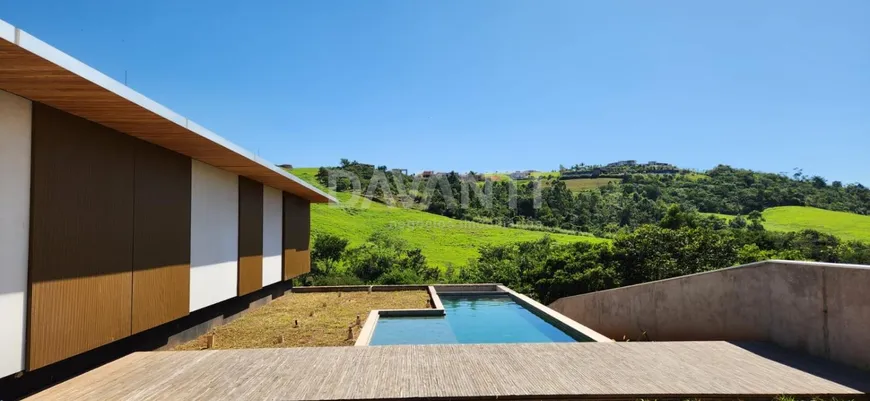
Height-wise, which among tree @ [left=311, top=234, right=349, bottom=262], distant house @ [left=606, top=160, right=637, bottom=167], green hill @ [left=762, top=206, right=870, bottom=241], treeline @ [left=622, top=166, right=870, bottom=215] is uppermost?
distant house @ [left=606, top=160, right=637, bottom=167]

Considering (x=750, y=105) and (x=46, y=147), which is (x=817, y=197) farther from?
(x=46, y=147)

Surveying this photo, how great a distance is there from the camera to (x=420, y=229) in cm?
3931

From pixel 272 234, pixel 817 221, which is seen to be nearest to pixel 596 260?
pixel 272 234

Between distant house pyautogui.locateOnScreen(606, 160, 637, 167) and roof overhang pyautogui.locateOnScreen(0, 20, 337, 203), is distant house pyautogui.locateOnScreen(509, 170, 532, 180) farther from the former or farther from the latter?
roof overhang pyautogui.locateOnScreen(0, 20, 337, 203)

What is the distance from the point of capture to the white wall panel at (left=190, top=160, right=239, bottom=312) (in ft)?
24.2

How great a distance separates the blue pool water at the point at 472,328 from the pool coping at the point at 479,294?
4.9 inches

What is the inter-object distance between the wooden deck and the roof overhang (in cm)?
254

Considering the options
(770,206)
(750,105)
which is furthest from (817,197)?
(750,105)

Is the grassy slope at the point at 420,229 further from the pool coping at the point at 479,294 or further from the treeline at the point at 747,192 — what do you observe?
the treeline at the point at 747,192

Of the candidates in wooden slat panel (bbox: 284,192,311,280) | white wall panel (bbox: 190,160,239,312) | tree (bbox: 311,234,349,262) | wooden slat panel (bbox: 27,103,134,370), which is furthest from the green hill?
wooden slat panel (bbox: 27,103,134,370)

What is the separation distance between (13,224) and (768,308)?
25.3 ft

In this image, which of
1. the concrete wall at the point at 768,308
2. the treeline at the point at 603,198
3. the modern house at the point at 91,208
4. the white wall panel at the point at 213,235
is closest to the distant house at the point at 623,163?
the treeline at the point at 603,198

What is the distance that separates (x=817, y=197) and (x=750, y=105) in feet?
156

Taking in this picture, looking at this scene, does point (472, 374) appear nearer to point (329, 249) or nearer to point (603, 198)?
point (329, 249)
